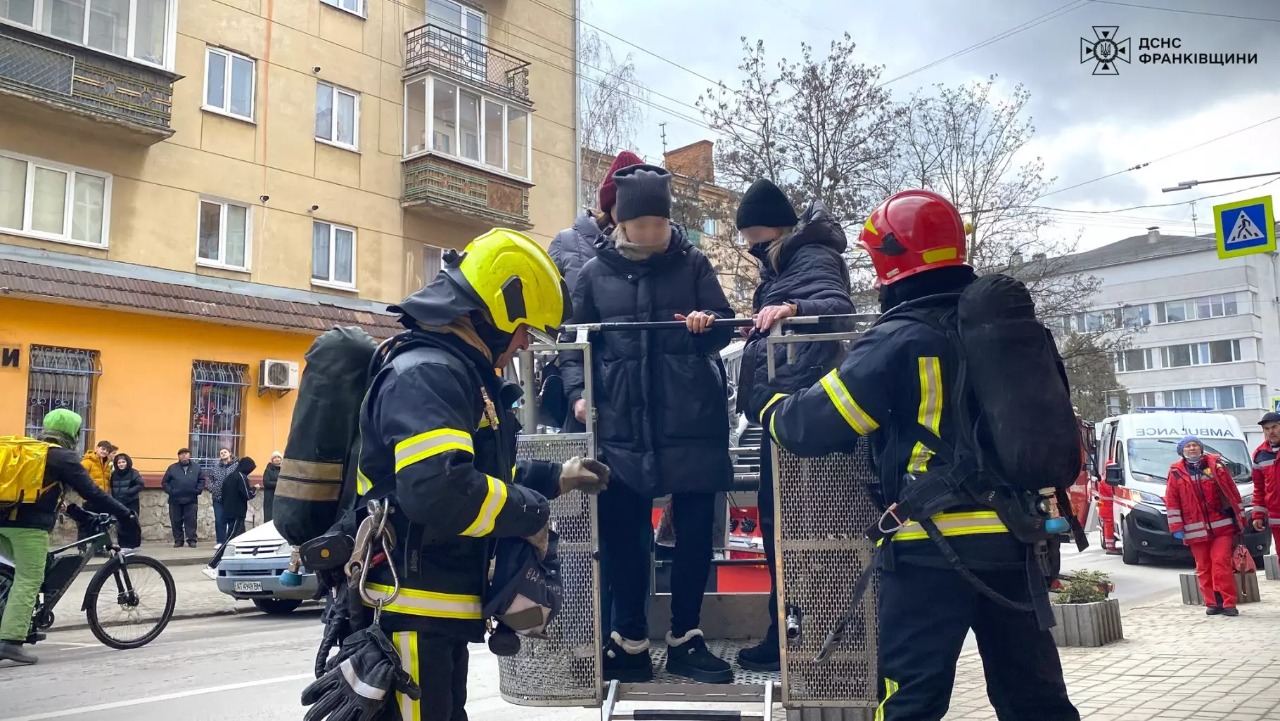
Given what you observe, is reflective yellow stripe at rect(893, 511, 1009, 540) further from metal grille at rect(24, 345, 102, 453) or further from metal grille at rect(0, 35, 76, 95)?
metal grille at rect(0, 35, 76, 95)

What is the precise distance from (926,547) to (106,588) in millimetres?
8700

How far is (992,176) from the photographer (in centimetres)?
2530

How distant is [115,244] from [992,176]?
1919cm

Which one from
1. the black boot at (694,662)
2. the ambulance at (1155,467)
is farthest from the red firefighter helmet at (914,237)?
the ambulance at (1155,467)

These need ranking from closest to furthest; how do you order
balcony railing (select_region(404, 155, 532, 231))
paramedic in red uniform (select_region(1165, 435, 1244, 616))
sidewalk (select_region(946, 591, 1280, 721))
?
1. sidewalk (select_region(946, 591, 1280, 721))
2. paramedic in red uniform (select_region(1165, 435, 1244, 616))
3. balcony railing (select_region(404, 155, 532, 231))

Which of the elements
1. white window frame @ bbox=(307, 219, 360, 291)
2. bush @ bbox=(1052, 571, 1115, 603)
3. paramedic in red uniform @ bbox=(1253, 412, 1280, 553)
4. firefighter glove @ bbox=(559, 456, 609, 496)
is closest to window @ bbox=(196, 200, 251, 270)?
white window frame @ bbox=(307, 219, 360, 291)

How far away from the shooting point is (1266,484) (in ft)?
38.4

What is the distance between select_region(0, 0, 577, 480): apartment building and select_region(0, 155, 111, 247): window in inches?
1.4

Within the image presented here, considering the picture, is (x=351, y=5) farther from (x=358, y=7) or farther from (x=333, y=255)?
(x=333, y=255)

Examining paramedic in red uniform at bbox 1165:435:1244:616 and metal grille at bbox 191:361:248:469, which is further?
metal grille at bbox 191:361:248:469

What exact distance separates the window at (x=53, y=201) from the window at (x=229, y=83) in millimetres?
2747

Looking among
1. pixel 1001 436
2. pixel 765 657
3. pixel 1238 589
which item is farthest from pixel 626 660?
pixel 1238 589

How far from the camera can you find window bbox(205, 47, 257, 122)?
20056 mm

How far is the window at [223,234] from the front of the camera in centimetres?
1992
